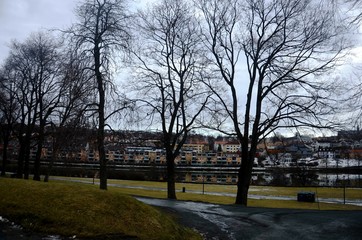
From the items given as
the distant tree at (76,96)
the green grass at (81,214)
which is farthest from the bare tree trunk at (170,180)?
the green grass at (81,214)

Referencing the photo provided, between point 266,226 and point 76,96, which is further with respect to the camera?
point 76,96

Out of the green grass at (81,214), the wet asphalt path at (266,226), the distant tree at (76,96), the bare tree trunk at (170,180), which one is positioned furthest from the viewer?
the bare tree trunk at (170,180)

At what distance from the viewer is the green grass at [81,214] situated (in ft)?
26.4

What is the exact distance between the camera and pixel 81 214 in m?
8.55

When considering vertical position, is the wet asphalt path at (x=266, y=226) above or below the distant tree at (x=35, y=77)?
below

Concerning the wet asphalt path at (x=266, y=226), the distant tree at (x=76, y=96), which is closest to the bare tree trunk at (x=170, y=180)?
the distant tree at (x=76, y=96)

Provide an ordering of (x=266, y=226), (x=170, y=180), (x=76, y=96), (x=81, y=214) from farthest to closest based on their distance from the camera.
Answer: (x=170, y=180) < (x=76, y=96) < (x=266, y=226) < (x=81, y=214)

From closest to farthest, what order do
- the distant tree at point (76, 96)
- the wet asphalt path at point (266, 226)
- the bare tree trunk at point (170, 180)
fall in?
the wet asphalt path at point (266, 226), the distant tree at point (76, 96), the bare tree trunk at point (170, 180)

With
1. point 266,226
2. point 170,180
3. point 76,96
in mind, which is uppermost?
point 76,96

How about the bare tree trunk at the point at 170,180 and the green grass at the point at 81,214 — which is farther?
the bare tree trunk at the point at 170,180

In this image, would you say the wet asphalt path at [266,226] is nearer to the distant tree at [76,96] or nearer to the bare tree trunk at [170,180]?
the distant tree at [76,96]

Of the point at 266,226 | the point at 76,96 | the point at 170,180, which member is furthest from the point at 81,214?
the point at 170,180

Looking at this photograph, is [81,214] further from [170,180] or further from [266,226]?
[170,180]

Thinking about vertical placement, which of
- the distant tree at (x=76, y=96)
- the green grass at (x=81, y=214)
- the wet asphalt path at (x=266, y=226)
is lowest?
the wet asphalt path at (x=266, y=226)
